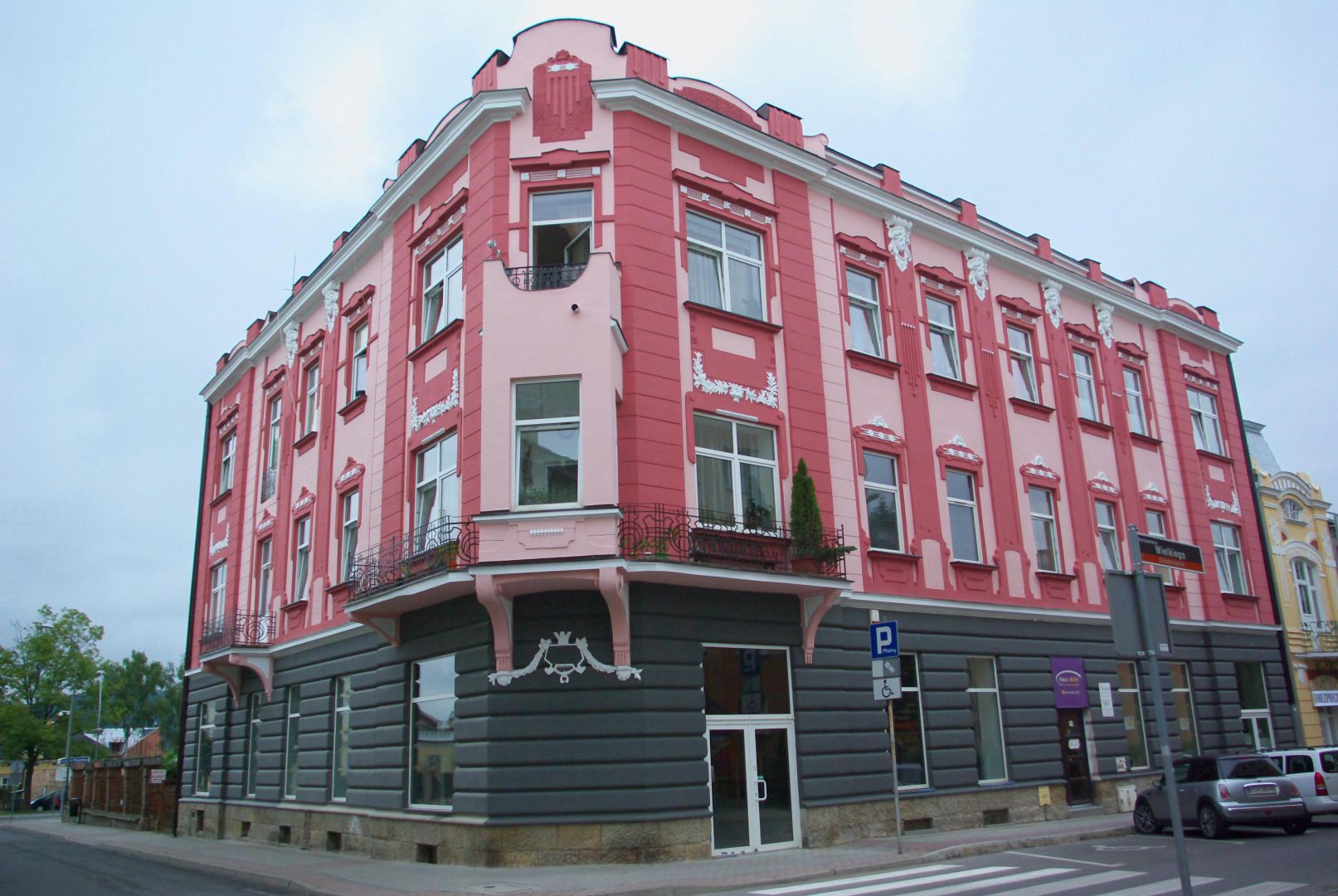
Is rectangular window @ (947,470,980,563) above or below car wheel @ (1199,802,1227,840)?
above

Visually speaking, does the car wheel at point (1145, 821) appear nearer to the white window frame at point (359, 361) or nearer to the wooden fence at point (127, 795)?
the white window frame at point (359, 361)

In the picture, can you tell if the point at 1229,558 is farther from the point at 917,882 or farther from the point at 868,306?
the point at 917,882

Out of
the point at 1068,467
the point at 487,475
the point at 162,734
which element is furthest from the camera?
the point at 162,734

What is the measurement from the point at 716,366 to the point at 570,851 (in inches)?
319

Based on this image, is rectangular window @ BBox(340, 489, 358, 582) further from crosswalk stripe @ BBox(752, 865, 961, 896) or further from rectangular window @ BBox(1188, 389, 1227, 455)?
rectangular window @ BBox(1188, 389, 1227, 455)

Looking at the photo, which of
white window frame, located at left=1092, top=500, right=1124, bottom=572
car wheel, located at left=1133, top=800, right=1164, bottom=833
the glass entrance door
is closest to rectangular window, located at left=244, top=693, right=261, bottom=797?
the glass entrance door

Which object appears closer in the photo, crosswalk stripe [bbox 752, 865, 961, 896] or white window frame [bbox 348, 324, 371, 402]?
crosswalk stripe [bbox 752, 865, 961, 896]

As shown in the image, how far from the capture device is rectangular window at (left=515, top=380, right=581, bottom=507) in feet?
49.8

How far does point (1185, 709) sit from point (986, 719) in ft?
25.3

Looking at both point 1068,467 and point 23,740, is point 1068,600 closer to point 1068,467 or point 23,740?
point 1068,467

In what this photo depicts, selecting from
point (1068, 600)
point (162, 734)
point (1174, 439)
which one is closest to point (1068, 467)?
point (1068, 600)

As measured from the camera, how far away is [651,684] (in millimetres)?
14812

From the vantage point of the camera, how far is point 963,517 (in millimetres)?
21109

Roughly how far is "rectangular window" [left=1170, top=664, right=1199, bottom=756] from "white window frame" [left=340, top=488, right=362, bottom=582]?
19.3 meters
